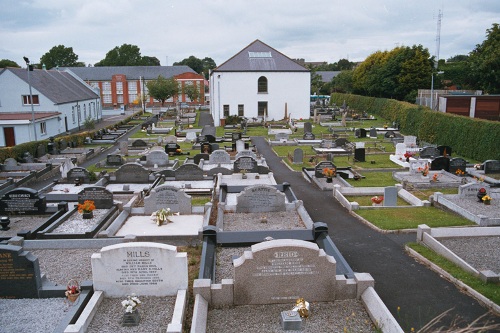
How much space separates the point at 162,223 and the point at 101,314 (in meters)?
5.94

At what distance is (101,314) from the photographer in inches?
360

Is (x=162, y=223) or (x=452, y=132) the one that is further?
(x=452, y=132)

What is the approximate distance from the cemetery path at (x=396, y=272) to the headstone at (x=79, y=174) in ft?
Answer: 35.9

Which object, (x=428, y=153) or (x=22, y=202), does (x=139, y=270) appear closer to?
(x=22, y=202)

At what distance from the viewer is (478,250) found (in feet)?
42.3

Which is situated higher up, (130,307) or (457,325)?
(130,307)

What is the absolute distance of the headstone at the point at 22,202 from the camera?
1630 centimetres

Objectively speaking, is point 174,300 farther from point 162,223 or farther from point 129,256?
point 162,223

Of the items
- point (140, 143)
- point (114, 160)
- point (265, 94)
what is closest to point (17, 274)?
point (114, 160)

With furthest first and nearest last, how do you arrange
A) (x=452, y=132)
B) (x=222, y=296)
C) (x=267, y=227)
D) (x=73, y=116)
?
(x=73, y=116), (x=452, y=132), (x=267, y=227), (x=222, y=296)

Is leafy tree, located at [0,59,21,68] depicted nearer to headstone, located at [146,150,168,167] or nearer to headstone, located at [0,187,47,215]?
headstone, located at [146,150,168,167]

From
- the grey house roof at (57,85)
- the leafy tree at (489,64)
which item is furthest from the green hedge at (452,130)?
the grey house roof at (57,85)

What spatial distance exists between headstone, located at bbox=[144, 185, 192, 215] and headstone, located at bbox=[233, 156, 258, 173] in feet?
23.4

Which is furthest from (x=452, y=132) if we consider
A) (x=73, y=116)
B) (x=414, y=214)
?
(x=73, y=116)
